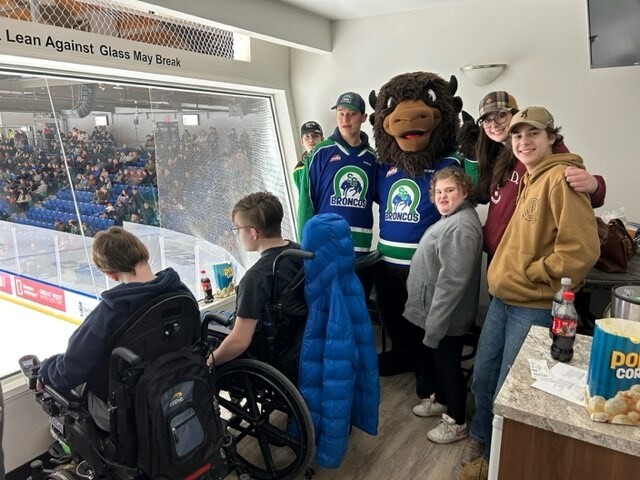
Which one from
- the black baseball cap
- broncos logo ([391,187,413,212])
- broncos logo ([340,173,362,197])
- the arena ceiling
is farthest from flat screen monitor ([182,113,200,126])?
broncos logo ([391,187,413,212])

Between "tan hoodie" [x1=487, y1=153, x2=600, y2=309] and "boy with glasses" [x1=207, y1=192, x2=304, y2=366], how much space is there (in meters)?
0.81

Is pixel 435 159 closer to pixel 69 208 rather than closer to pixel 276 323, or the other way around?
pixel 276 323

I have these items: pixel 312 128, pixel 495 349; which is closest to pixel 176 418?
pixel 495 349

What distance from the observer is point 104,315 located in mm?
1528

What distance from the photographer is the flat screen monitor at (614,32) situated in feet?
7.47

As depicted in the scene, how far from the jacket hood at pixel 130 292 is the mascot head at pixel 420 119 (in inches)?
54.5

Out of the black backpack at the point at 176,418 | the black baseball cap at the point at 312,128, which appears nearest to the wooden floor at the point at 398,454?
the black backpack at the point at 176,418

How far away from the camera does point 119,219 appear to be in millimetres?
2736

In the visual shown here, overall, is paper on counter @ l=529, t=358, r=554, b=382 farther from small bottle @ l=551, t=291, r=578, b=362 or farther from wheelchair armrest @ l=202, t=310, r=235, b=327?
wheelchair armrest @ l=202, t=310, r=235, b=327

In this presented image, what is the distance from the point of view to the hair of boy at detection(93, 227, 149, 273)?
171 cm

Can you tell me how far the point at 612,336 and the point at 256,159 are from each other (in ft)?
9.87

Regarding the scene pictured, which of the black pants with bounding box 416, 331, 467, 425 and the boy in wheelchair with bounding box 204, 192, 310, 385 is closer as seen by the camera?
the boy in wheelchair with bounding box 204, 192, 310, 385

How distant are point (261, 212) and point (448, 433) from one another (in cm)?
135

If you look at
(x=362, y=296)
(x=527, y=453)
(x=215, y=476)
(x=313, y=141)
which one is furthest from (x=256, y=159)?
(x=527, y=453)
